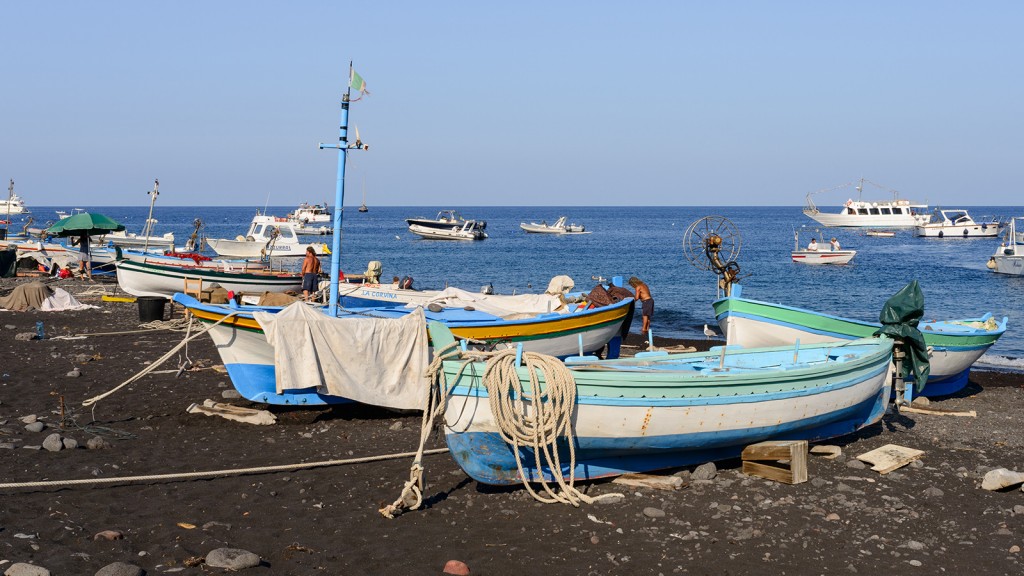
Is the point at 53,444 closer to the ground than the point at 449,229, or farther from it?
closer to the ground

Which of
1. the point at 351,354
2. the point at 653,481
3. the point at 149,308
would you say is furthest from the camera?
the point at 149,308

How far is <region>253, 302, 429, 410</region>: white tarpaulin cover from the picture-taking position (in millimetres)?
10789

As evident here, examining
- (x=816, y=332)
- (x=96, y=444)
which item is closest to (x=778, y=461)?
(x=816, y=332)

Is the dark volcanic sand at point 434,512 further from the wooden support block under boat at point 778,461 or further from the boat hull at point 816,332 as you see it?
the boat hull at point 816,332

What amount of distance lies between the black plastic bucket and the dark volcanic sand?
899cm

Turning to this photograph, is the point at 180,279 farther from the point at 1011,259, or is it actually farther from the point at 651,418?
the point at 1011,259

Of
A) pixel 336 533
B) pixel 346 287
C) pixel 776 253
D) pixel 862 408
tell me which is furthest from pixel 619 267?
pixel 336 533

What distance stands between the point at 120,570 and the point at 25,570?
656 millimetres

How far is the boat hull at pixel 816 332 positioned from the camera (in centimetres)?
1425

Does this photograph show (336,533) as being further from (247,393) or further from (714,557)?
(247,393)

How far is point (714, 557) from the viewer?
7340mm

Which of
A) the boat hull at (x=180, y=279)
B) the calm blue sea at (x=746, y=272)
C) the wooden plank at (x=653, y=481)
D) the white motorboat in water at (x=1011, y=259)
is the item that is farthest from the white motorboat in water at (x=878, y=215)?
the wooden plank at (x=653, y=481)

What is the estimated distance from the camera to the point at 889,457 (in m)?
10.2

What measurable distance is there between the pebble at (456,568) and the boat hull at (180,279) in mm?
19995
